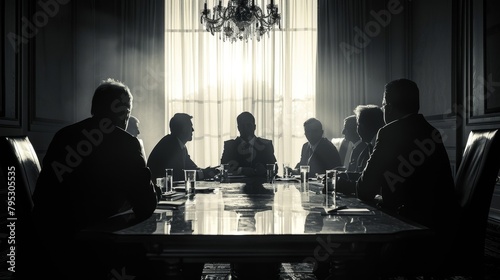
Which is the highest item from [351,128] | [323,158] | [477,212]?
[351,128]

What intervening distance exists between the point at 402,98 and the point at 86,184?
4.48 ft

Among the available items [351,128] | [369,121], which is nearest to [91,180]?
[369,121]

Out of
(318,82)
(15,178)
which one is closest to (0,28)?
(15,178)

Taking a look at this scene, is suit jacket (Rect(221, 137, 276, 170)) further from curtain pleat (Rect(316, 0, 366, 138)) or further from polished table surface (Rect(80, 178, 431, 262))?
polished table surface (Rect(80, 178, 431, 262))

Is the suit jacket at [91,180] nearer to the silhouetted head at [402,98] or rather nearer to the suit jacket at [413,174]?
the suit jacket at [413,174]

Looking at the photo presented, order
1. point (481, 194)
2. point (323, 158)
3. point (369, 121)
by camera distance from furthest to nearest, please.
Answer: point (323, 158) → point (369, 121) → point (481, 194)

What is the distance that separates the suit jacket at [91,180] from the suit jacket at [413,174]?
0.95 metres

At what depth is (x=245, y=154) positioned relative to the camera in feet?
14.6

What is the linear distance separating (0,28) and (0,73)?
349 millimetres

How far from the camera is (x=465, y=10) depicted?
4.45 meters

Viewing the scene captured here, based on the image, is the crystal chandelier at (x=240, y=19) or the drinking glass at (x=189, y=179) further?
the crystal chandelier at (x=240, y=19)

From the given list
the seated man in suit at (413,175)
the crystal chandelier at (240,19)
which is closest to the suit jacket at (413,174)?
the seated man in suit at (413,175)

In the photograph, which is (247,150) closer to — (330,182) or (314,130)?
(314,130)

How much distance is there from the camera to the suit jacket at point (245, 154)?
4.43m
